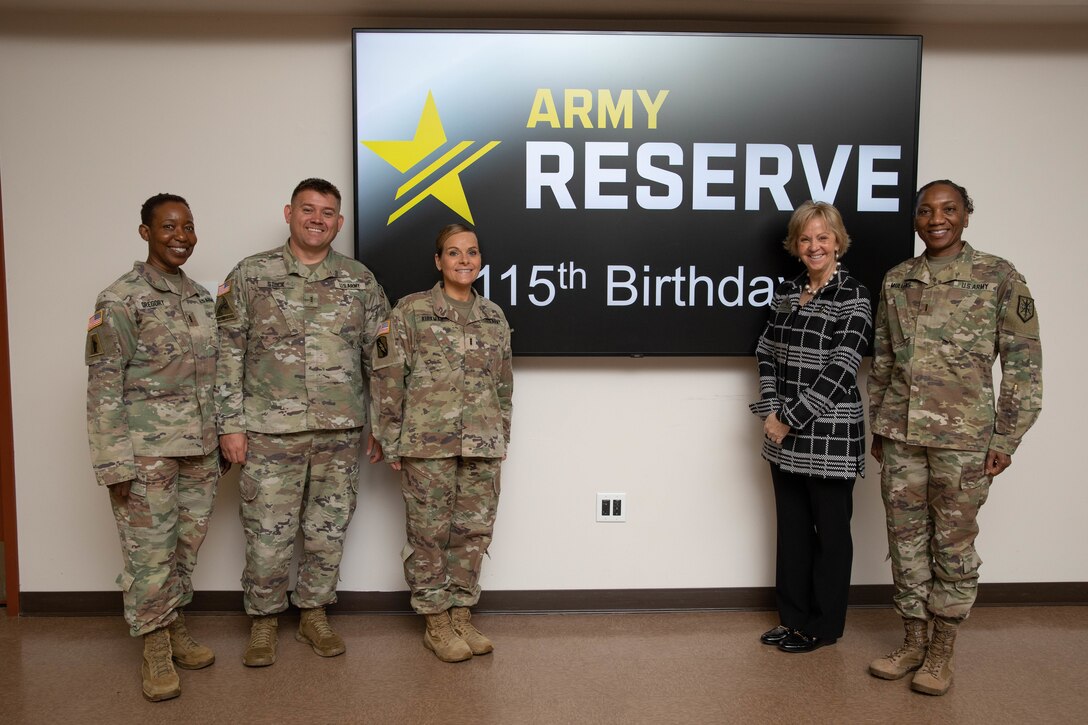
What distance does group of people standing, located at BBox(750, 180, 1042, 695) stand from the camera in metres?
2.66

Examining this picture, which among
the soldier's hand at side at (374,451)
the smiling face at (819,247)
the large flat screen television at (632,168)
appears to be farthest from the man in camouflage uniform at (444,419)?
the smiling face at (819,247)

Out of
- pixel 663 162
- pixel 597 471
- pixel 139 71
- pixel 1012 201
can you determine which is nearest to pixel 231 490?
pixel 597 471

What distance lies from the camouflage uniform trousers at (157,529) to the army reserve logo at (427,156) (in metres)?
1.22

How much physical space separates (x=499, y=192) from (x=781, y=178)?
1.15 metres

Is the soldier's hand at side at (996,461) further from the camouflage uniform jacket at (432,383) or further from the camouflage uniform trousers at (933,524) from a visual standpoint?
the camouflage uniform jacket at (432,383)

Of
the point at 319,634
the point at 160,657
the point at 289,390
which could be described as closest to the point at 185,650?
the point at 160,657

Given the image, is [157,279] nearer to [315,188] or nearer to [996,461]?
[315,188]

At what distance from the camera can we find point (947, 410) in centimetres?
267

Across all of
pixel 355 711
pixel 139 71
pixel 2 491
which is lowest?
pixel 355 711

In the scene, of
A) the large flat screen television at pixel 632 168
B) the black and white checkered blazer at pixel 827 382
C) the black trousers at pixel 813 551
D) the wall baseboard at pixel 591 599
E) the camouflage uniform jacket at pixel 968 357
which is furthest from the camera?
the wall baseboard at pixel 591 599

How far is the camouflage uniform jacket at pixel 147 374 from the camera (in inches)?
99.4

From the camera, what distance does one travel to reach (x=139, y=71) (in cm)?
316

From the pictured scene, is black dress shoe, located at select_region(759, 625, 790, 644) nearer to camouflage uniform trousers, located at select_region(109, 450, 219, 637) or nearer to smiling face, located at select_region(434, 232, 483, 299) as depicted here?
smiling face, located at select_region(434, 232, 483, 299)

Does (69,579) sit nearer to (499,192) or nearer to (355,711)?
(355,711)
